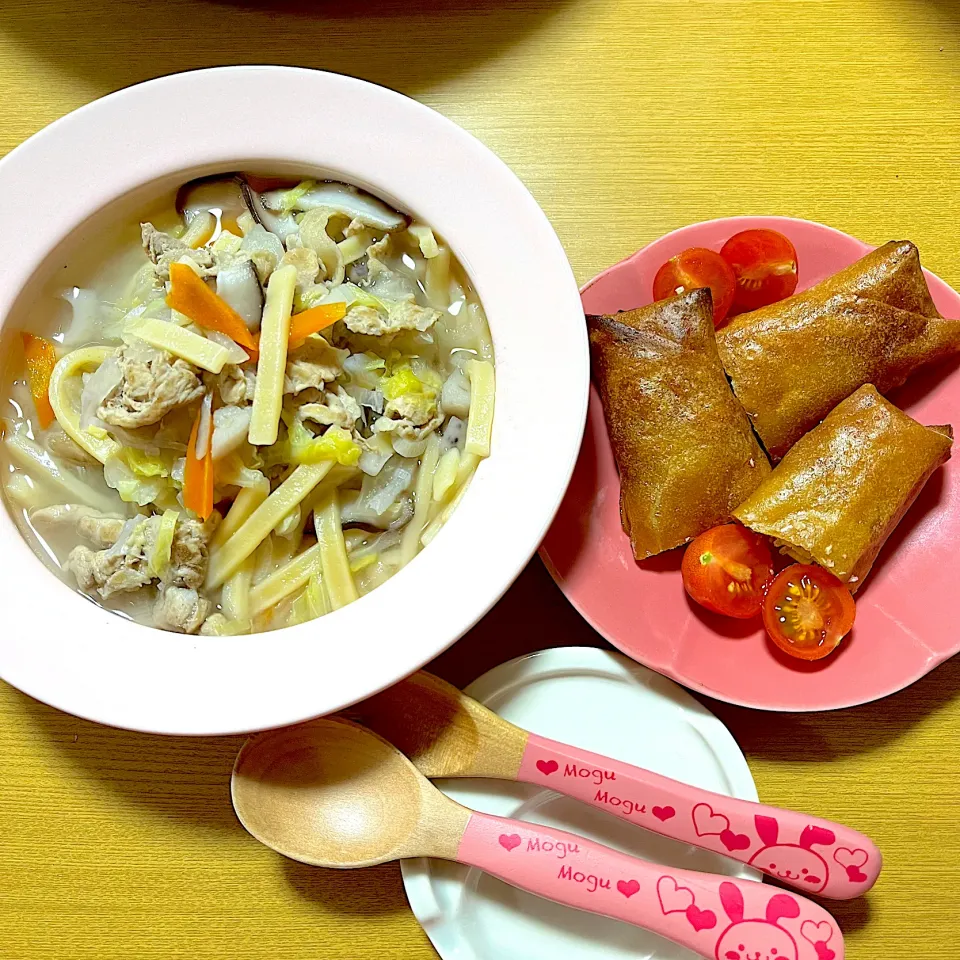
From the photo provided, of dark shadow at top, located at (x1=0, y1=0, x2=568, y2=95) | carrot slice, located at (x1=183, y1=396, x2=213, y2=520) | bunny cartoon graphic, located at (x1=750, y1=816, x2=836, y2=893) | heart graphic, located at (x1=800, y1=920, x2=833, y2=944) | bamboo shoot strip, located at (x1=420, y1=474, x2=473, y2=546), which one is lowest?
heart graphic, located at (x1=800, y1=920, x2=833, y2=944)

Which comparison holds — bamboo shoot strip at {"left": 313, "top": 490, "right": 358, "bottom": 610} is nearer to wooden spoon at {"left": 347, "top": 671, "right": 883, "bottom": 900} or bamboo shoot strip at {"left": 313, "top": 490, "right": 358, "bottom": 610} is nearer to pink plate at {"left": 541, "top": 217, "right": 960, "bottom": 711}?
wooden spoon at {"left": 347, "top": 671, "right": 883, "bottom": 900}

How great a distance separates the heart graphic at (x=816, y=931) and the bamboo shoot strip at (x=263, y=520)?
1.03 m

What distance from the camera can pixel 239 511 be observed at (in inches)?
52.4

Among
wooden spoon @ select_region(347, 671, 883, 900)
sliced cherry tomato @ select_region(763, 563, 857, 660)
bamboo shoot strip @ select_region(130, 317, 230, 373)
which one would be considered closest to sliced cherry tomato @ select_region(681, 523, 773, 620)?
sliced cherry tomato @ select_region(763, 563, 857, 660)

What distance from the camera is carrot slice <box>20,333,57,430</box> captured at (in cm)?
136

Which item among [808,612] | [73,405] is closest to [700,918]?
[808,612]

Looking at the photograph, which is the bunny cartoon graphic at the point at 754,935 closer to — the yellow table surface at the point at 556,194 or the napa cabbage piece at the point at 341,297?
the yellow table surface at the point at 556,194

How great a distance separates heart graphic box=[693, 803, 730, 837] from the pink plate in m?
0.19

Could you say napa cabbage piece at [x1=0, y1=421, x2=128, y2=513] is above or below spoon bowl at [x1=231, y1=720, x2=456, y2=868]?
above

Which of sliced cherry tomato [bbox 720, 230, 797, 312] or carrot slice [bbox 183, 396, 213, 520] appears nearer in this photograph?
carrot slice [bbox 183, 396, 213, 520]

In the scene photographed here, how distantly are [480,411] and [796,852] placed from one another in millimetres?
930

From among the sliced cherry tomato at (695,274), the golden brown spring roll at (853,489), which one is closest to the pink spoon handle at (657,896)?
the golden brown spring roll at (853,489)

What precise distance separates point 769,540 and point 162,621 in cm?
106

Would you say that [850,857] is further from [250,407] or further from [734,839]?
[250,407]
